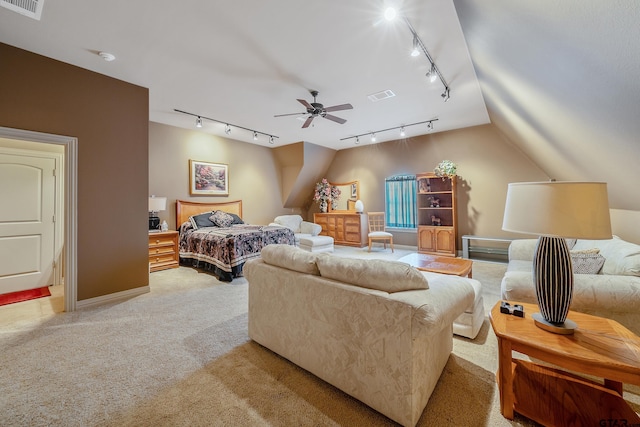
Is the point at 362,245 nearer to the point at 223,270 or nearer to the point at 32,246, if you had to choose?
the point at 223,270

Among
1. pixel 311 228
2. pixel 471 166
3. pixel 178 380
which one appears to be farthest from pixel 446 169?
pixel 178 380

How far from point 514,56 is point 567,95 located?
0.51m

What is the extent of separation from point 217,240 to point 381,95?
3.49 m

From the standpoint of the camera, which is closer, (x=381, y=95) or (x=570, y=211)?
(x=570, y=211)

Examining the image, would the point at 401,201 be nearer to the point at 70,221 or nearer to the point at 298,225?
the point at 298,225

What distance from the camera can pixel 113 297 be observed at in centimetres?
319

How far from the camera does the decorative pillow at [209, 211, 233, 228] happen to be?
548 centimetres

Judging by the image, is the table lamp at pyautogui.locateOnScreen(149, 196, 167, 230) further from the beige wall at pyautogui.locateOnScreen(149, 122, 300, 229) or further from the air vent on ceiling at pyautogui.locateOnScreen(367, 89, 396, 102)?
the air vent on ceiling at pyautogui.locateOnScreen(367, 89, 396, 102)

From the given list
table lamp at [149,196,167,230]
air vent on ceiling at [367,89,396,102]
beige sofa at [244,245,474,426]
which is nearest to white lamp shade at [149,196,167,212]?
table lamp at [149,196,167,230]

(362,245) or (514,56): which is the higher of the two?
(514,56)

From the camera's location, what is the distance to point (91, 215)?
3.02 metres

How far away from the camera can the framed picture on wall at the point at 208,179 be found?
5562 millimetres

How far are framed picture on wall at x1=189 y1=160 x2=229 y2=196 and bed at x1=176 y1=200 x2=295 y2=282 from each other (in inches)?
10.9

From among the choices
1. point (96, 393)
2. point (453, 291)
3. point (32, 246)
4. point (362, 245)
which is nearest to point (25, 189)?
point (32, 246)
